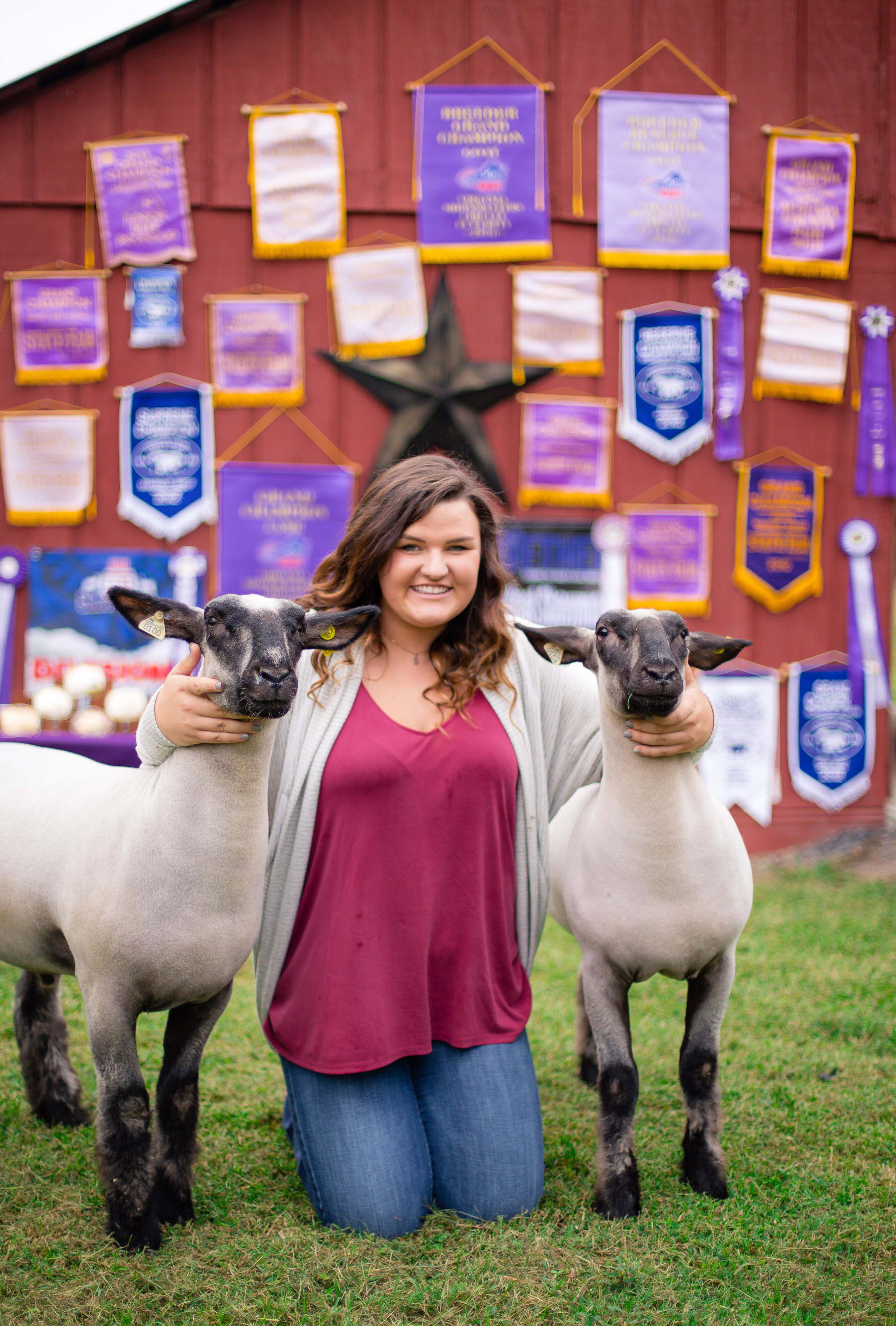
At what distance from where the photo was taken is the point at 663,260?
22.3 feet

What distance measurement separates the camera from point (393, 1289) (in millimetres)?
2510

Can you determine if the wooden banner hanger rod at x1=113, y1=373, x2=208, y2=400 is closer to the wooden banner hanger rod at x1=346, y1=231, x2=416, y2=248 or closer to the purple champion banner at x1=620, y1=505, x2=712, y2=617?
the wooden banner hanger rod at x1=346, y1=231, x2=416, y2=248

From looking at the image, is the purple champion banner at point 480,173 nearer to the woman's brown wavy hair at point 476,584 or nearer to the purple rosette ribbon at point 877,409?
the purple rosette ribbon at point 877,409

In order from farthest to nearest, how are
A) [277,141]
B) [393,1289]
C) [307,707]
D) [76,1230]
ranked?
[277,141]
[307,707]
[76,1230]
[393,1289]

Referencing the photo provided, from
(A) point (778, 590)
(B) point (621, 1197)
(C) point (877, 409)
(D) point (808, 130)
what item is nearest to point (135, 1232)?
(B) point (621, 1197)

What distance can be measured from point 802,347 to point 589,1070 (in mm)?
5144

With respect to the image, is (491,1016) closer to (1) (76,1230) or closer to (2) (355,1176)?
(2) (355,1176)

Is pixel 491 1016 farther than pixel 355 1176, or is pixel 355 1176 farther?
pixel 491 1016

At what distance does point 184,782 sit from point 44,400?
16.0ft

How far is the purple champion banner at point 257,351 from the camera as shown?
6629 mm

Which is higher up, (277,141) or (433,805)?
(277,141)

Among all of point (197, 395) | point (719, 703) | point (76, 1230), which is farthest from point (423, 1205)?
point (197, 395)

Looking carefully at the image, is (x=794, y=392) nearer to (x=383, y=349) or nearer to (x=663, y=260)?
(x=663, y=260)

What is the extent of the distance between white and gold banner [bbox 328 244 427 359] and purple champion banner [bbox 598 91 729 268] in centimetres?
128
